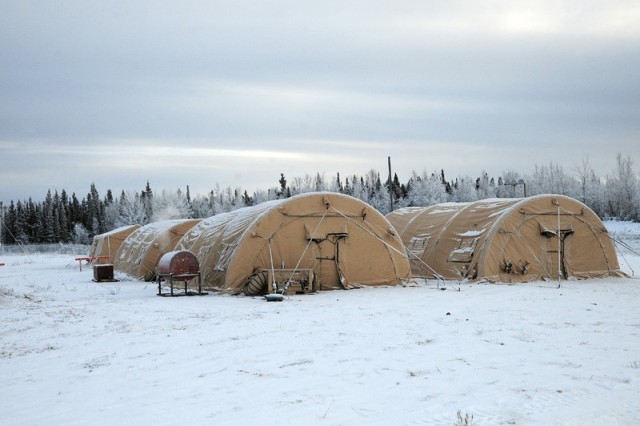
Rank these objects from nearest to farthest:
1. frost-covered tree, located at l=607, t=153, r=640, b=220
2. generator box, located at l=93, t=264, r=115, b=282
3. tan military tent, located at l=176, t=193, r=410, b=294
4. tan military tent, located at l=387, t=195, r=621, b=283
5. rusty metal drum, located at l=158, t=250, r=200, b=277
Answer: tan military tent, located at l=176, t=193, r=410, b=294, rusty metal drum, located at l=158, t=250, r=200, b=277, tan military tent, located at l=387, t=195, r=621, b=283, generator box, located at l=93, t=264, r=115, b=282, frost-covered tree, located at l=607, t=153, r=640, b=220

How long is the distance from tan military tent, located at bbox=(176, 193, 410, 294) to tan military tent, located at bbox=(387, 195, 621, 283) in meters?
1.78

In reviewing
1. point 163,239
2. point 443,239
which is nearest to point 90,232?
point 163,239

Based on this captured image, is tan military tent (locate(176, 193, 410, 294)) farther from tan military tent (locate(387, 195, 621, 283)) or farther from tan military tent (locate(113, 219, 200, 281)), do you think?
tan military tent (locate(113, 219, 200, 281))

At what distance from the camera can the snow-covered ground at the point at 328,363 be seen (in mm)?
6074

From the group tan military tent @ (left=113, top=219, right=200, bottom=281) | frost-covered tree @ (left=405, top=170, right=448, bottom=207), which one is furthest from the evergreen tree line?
tan military tent @ (left=113, top=219, right=200, bottom=281)

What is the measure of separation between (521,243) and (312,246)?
7024mm

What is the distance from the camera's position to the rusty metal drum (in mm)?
17844

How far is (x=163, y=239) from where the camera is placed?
27.3 meters

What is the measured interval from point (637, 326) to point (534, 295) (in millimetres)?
5112

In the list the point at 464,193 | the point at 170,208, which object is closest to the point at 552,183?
the point at 464,193

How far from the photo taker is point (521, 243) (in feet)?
64.8

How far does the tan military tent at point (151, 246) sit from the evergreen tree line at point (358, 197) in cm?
5070

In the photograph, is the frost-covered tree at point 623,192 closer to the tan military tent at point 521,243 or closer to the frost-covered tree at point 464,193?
the frost-covered tree at point 464,193

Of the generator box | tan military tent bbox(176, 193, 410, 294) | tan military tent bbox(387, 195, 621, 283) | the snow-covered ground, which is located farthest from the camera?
the generator box
